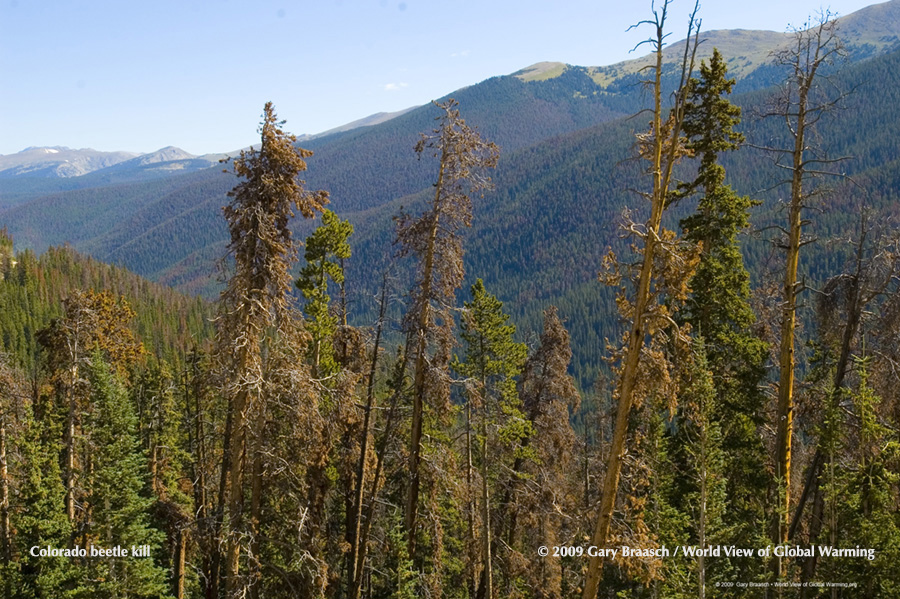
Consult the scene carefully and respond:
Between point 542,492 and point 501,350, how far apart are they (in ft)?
19.5

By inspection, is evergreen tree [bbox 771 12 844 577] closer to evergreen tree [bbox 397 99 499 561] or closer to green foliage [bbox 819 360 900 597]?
green foliage [bbox 819 360 900 597]

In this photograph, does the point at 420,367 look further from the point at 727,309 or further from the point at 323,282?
the point at 727,309

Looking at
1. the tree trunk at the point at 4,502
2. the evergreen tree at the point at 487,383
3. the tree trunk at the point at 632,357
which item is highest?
the tree trunk at the point at 632,357

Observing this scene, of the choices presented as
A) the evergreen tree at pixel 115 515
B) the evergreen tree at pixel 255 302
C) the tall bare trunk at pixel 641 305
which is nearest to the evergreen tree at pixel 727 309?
the tall bare trunk at pixel 641 305

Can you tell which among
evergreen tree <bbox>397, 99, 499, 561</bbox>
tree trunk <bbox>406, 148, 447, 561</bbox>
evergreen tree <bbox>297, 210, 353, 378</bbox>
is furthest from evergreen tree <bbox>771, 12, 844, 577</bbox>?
evergreen tree <bbox>297, 210, 353, 378</bbox>

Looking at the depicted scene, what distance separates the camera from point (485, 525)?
19.8 m

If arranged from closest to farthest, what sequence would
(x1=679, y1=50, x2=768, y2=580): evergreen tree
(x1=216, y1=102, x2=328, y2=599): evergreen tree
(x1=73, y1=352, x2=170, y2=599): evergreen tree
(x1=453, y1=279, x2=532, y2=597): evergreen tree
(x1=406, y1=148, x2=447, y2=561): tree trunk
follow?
(x1=216, y1=102, x2=328, y2=599): evergreen tree, (x1=406, y1=148, x2=447, y2=561): tree trunk, (x1=679, y1=50, x2=768, y2=580): evergreen tree, (x1=453, y1=279, x2=532, y2=597): evergreen tree, (x1=73, y1=352, x2=170, y2=599): evergreen tree

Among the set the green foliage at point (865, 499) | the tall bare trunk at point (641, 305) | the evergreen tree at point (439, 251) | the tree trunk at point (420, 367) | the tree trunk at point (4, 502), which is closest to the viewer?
the tall bare trunk at point (641, 305)

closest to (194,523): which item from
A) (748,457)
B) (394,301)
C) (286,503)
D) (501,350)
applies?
(286,503)

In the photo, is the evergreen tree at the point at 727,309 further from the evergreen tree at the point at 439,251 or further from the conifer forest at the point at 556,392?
the evergreen tree at the point at 439,251

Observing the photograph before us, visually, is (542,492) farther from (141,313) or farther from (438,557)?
(141,313)

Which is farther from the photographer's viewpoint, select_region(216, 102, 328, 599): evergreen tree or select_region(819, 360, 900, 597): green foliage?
select_region(819, 360, 900, 597): green foliage

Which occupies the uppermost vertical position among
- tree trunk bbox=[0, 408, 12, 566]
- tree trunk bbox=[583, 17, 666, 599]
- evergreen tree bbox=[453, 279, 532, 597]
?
tree trunk bbox=[583, 17, 666, 599]

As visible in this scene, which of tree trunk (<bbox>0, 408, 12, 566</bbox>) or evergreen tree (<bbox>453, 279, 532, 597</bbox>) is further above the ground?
evergreen tree (<bbox>453, 279, 532, 597</bbox>)
